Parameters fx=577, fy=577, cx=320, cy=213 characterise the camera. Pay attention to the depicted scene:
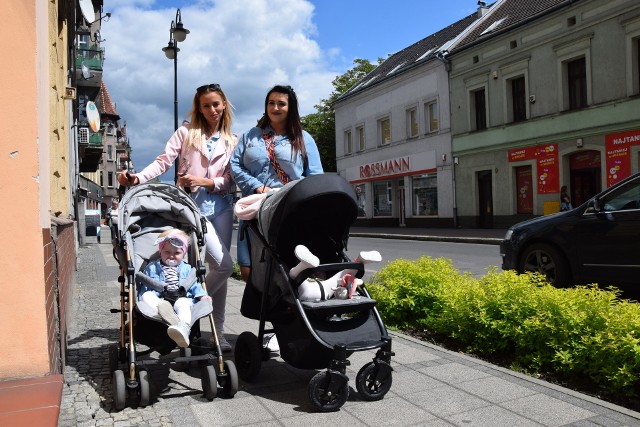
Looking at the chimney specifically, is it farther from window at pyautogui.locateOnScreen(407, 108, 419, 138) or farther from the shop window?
the shop window

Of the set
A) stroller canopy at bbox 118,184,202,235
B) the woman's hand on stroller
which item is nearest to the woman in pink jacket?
stroller canopy at bbox 118,184,202,235

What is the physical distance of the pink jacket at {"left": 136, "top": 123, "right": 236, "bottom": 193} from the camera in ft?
16.7

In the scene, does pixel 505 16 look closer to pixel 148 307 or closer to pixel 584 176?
pixel 584 176

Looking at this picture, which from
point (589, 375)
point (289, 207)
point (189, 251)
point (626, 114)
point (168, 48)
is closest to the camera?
point (289, 207)

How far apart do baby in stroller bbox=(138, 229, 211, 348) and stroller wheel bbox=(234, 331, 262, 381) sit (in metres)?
0.48

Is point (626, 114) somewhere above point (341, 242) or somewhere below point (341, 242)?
above

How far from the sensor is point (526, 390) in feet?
13.2

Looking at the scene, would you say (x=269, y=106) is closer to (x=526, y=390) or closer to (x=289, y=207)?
(x=289, y=207)

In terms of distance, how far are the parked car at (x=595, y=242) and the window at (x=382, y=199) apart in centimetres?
2877

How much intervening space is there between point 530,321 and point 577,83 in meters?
22.2

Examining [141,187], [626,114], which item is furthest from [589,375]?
[626,114]

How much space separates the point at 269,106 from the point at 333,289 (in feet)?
5.65

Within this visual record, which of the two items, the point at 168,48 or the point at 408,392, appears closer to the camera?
the point at 408,392

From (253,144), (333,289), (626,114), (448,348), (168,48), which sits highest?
(168,48)
